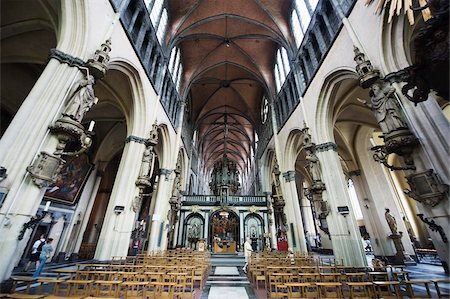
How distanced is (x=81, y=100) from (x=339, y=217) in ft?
29.6

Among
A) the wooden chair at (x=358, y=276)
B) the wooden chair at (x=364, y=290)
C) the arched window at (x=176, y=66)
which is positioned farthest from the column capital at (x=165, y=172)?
the wooden chair at (x=364, y=290)

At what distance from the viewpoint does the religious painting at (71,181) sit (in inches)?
396

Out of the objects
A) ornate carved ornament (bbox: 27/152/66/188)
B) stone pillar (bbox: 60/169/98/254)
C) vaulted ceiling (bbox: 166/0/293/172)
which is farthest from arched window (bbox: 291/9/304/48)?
stone pillar (bbox: 60/169/98/254)

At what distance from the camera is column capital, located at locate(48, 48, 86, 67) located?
4464 millimetres

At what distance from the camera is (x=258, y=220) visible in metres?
16.2

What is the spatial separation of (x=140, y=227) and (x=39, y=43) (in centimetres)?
1308

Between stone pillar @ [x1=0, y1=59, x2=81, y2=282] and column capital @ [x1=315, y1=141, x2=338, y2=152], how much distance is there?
29.1 ft

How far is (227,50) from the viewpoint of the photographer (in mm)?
17047

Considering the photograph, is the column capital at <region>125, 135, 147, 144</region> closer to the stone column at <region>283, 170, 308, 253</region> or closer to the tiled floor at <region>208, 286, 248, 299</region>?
the tiled floor at <region>208, 286, 248, 299</region>

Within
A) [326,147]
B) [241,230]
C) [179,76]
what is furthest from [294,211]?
[179,76]

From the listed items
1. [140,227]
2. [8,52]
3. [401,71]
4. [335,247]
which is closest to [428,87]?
[401,71]

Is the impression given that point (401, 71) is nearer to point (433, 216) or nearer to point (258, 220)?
point (433, 216)

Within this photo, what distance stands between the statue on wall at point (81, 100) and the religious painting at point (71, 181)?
7158mm

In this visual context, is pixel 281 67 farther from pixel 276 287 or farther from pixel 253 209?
pixel 276 287
